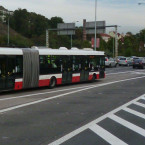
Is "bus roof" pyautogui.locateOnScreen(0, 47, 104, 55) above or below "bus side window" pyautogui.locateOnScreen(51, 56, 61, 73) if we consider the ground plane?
above

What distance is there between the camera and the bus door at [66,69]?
78.1 ft

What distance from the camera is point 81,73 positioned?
25.9 meters

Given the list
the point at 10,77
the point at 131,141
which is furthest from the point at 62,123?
the point at 10,77

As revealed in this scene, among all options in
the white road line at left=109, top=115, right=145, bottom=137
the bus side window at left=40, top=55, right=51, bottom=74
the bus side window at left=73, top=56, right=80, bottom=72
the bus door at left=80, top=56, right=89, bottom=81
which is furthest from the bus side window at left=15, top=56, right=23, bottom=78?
the white road line at left=109, top=115, right=145, bottom=137

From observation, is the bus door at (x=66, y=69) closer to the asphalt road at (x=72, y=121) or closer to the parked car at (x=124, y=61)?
the asphalt road at (x=72, y=121)

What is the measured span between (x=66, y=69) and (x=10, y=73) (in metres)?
5.86

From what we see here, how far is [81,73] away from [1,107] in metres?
12.4

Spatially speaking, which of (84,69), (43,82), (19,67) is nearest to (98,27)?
(84,69)

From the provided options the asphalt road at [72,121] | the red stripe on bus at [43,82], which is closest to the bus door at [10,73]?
the asphalt road at [72,121]

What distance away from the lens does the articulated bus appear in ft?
61.9

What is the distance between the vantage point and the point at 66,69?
24078 mm

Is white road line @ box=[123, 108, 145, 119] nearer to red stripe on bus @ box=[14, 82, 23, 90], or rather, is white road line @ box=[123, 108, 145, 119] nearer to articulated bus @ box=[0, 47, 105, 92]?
articulated bus @ box=[0, 47, 105, 92]

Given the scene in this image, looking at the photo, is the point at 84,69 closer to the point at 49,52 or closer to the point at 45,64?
the point at 49,52

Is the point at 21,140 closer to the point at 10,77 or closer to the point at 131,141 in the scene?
the point at 131,141
